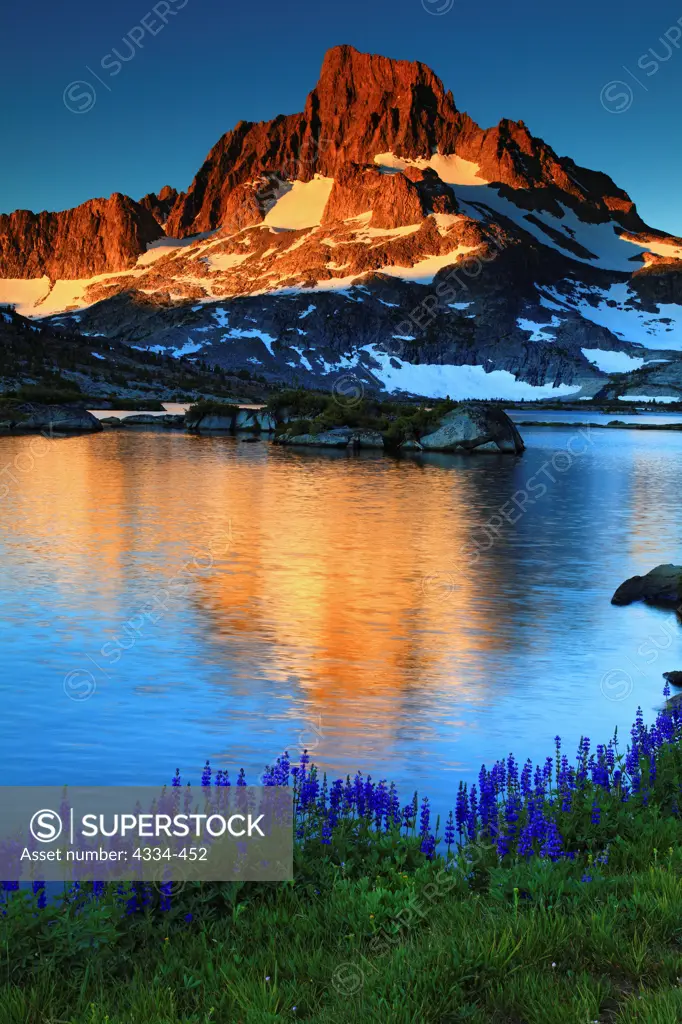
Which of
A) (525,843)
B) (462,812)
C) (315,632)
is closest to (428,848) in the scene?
(462,812)

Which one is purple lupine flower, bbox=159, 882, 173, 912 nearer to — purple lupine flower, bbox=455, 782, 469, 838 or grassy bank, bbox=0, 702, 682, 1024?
grassy bank, bbox=0, 702, 682, 1024

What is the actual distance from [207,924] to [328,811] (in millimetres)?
1787

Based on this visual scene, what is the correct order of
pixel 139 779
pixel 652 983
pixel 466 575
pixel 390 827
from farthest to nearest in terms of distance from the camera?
pixel 466 575, pixel 139 779, pixel 390 827, pixel 652 983

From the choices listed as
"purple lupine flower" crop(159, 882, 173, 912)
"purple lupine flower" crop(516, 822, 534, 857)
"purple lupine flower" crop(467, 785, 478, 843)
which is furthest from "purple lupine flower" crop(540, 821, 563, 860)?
"purple lupine flower" crop(159, 882, 173, 912)

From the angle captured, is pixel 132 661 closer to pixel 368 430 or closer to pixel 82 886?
pixel 82 886

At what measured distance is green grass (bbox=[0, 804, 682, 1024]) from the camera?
5.05 m

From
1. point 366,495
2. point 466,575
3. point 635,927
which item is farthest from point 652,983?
point 366,495

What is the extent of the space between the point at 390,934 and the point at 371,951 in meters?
0.24

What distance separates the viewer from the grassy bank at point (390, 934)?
5.09 meters

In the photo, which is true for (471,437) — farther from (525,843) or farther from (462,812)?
(525,843)

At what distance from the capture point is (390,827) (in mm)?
7703

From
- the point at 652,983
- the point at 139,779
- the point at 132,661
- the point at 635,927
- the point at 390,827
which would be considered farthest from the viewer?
the point at 132,661

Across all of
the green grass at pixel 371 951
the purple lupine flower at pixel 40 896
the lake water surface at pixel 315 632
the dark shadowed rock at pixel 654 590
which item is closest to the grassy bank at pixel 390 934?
the green grass at pixel 371 951

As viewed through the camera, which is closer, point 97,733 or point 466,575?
point 97,733
